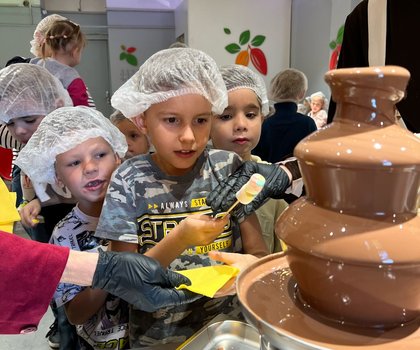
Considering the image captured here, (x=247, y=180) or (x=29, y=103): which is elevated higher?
(x=29, y=103)

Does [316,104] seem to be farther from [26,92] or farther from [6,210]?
[6,210]

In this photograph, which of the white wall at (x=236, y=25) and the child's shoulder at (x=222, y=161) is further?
the white wall at (x=236, y=25)

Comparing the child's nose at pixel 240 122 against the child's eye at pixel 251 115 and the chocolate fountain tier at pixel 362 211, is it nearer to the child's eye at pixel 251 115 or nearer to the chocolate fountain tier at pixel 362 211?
the child's eye at pixel 251 115

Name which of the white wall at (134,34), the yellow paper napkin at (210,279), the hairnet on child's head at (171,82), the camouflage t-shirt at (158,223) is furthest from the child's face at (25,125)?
the white wall at (134,34)

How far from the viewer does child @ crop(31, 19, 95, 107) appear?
8.04ft

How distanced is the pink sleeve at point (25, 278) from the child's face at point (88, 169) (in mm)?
558

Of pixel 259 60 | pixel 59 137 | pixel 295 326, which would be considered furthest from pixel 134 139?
pixel 259 60

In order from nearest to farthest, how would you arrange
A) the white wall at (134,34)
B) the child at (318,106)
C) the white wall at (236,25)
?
the child at (318,106) < the white wall at (236,25) < the white wall at (134,34)

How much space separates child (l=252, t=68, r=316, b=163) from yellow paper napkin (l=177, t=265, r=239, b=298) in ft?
6.02

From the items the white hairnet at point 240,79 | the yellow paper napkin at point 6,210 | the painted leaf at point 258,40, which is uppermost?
the painted leaf at point 258,40

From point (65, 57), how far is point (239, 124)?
1477 mm

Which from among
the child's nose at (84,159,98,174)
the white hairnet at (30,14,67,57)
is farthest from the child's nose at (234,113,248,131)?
the white hairnet at (30,14,67,57)

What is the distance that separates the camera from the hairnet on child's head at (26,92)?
194 centimetres

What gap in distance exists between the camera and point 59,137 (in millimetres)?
1379
